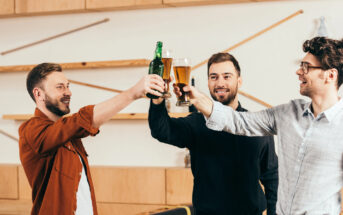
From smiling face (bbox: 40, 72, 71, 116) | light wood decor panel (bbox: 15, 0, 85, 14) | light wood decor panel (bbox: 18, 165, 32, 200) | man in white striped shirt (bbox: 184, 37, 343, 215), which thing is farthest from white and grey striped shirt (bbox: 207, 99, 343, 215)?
light wood decor panel (bbox: 18, 165, 32, 200)

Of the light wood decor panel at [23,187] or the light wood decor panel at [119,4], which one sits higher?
the light wood decor panel at [119,4]

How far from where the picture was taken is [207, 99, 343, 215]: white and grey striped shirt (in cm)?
171

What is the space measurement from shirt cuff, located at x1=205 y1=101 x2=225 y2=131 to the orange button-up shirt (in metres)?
0.52

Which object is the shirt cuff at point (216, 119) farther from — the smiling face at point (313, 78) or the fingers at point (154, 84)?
the smiling face at point (313, 78)

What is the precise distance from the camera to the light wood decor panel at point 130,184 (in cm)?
368

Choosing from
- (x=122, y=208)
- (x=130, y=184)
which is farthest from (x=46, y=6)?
(x=122, y=208)

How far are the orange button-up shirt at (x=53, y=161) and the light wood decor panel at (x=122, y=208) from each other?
1489 mm

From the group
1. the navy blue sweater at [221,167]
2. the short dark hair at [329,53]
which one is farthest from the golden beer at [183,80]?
the short dark hair at [329,53]

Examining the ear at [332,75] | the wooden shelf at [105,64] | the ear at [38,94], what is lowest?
the ear at [38,94]

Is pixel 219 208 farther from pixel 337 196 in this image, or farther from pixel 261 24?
pixel 261 24

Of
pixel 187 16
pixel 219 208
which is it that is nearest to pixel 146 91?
pixel 219 208

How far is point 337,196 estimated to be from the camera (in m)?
1.73

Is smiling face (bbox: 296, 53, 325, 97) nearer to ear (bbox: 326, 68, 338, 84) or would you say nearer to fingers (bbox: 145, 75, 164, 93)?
ear (bbox: 326, 68, 338, 84)

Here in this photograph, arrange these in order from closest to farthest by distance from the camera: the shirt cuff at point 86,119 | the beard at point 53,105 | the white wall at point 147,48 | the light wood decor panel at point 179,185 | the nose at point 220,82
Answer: the shirt cuff at point 86,119, the nose at point 220,82, the beard at point 53,105, the light wood decor panel at point 179,185, the white wall at point 147,48
